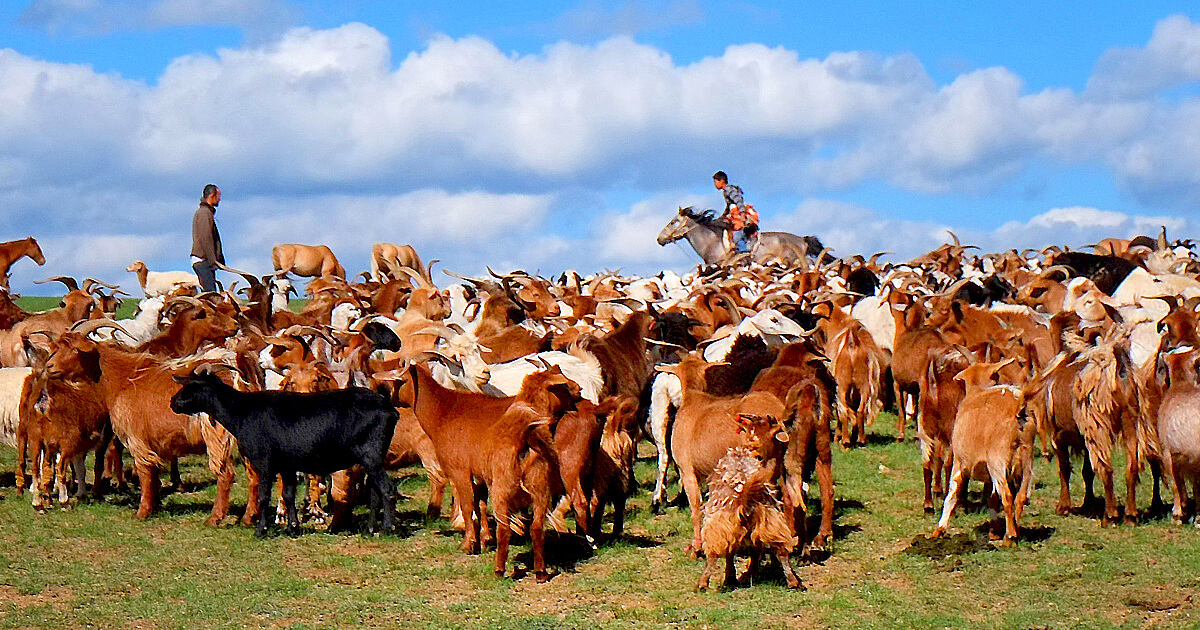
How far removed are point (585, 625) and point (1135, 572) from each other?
3.10 metres

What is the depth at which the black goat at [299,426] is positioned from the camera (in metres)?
8.10

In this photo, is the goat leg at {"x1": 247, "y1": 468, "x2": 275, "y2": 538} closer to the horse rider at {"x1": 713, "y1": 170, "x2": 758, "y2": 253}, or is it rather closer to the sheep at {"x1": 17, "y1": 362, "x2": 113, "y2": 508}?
the sheep at {"x1": 17, "y1": 362, "x2": 113, "y2": 508}

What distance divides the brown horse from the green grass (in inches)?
473

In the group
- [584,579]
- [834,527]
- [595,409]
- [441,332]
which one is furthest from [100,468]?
[834,527]

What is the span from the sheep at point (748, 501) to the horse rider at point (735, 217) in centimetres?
1483

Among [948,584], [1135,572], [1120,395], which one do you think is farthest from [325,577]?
[1120,395]

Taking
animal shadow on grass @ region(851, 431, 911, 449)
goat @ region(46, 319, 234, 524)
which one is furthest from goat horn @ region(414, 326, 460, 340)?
animal shadow on grass @ region(851, 431, 911, 449)

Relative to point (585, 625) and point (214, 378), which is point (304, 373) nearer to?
point (214, 378)

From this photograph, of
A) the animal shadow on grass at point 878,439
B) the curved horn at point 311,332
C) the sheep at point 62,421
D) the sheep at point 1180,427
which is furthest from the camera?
the animal shadow on grass at point 878,439

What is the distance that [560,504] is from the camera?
759 centimetres

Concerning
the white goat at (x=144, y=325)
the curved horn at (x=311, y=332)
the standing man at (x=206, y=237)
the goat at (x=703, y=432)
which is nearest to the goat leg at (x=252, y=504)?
the curved horn at (x=311, y=332)

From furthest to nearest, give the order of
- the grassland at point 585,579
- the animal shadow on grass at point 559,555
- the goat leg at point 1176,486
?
1. the goat leg at point 1176,486
2. the animal shadow on grass at point 559,555
3. the grassland at point 585,579

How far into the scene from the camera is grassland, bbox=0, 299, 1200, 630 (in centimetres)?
646

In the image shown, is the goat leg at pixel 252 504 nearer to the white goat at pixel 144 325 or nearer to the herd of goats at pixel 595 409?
the herd of goats at pixel 595 409
